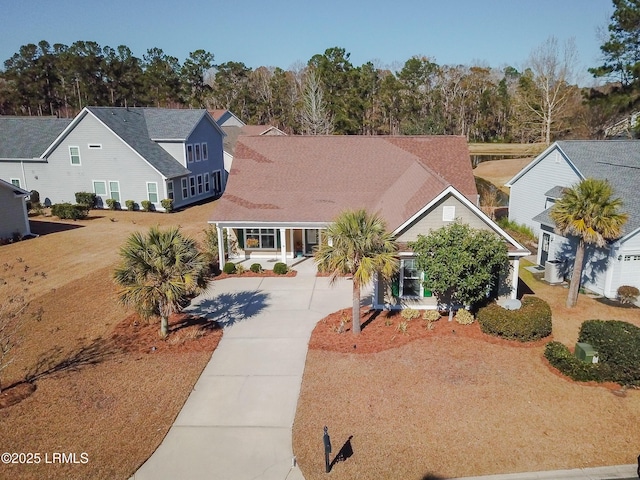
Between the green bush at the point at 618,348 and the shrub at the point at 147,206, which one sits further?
the shrub at the point at 147,206

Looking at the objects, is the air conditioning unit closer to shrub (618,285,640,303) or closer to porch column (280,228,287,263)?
shrub (618,285,640,303)

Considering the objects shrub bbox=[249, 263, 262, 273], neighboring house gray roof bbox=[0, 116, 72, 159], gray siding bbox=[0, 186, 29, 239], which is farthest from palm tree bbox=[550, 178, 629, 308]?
neighboring house gray roof bbox=[0, 116, 72, 159]

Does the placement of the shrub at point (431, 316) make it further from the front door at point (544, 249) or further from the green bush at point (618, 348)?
the front door at point (544, 249)

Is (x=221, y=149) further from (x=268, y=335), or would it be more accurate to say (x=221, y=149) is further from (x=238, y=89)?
(x=238, y=89)

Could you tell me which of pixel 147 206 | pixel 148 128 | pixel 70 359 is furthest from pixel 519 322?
pixel 148 128

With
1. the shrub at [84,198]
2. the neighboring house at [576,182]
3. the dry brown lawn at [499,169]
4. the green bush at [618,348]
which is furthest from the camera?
the dry brown lawn at [499,169]

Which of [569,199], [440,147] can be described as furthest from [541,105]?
[569,199]

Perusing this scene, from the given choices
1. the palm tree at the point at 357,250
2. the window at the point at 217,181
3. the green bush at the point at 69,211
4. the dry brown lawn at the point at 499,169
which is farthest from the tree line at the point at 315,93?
the palm tree at the point at 357,250
